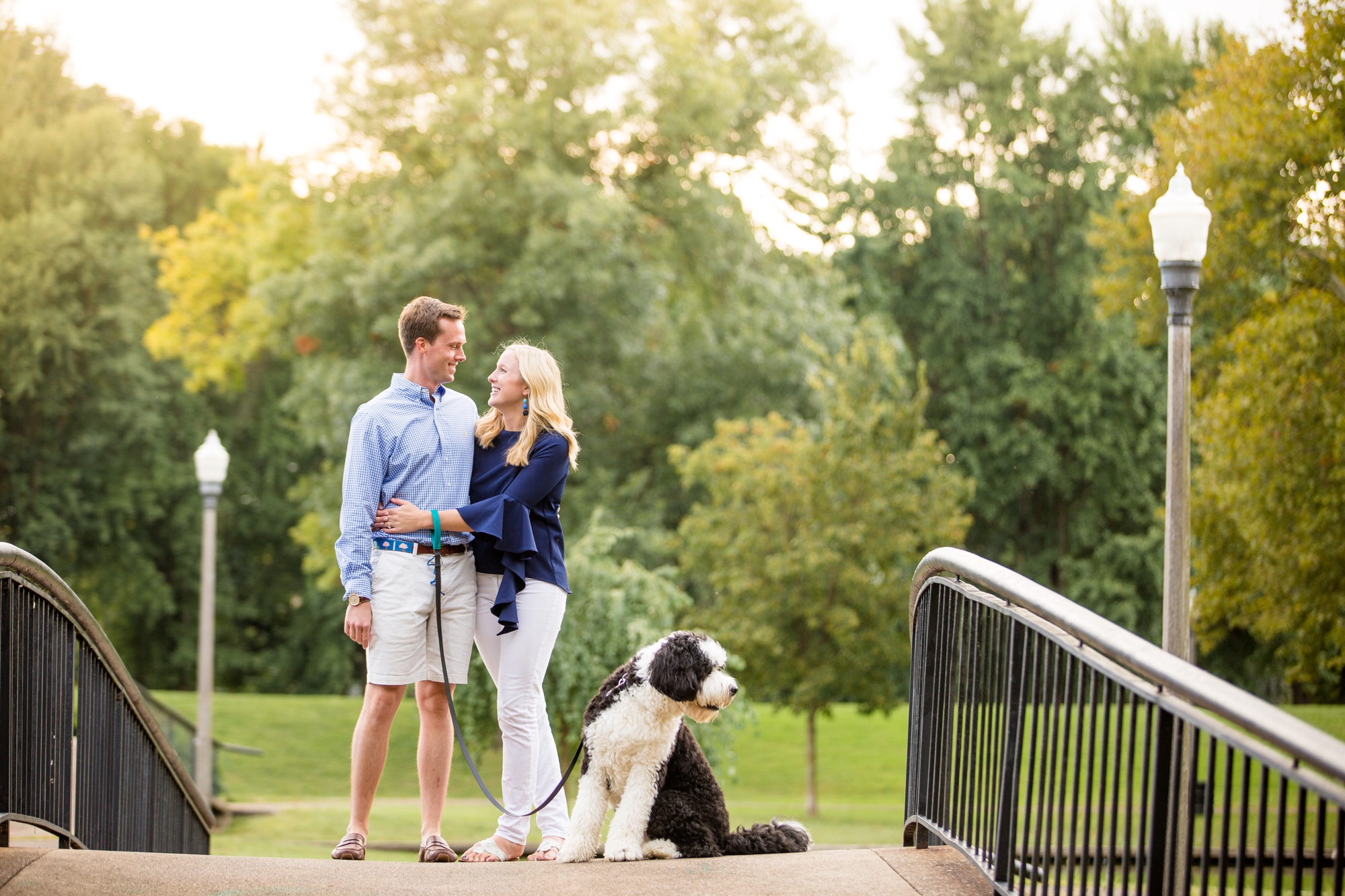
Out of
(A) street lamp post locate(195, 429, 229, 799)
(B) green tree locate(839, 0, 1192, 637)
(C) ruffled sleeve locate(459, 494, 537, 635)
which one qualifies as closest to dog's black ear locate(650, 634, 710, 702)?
(C) ruffled sleeve locate(459, 494, 537, 635)

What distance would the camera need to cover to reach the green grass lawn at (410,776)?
45.8 ft

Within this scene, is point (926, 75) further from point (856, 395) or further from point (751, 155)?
point (856, 395)

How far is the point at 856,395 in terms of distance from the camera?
18719 mm

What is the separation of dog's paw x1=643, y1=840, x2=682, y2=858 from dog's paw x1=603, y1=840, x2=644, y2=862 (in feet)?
0.12

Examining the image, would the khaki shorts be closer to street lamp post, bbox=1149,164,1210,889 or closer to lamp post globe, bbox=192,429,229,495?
street lamp post, bbox=1149,164,1210,889

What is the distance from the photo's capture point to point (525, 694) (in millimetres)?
4578

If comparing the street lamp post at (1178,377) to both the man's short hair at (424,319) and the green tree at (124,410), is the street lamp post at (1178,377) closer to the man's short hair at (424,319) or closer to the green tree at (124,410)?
Answer: the man's short hair at (424,319)

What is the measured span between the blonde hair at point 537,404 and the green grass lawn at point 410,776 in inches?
323

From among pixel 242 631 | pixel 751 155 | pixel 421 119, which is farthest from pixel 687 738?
pixel 242 631

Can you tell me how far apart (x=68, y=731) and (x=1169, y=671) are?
3.79 m

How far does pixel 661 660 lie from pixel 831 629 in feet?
44.9

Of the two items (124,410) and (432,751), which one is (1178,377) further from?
(124,410)

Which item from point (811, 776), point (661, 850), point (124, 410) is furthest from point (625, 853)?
point (124, 410)

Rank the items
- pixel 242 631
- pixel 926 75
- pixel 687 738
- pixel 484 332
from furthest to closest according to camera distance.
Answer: pixel 242 631 → pixel 926 75 → pixel 484 332 → pixel 687 738
